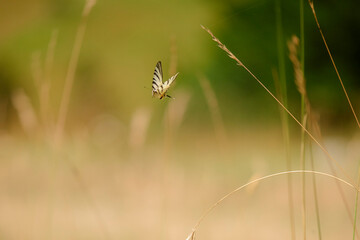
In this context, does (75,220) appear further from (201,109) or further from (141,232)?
(201,109)

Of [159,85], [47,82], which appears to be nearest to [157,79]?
[159,85]

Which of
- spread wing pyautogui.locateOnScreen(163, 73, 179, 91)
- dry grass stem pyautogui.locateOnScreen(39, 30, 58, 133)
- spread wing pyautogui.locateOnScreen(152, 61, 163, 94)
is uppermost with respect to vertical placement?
dry grass stem pyautogui.locateOnScreen(39, 30, 58, 133)

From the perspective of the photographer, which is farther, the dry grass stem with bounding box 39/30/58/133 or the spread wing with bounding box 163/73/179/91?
the dry grass stem with bounding box 39/30/58/133

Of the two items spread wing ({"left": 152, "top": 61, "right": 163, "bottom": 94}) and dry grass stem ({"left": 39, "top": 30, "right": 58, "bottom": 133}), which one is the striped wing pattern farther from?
dry grass stem ({"left": 39, "top": 30, "right": 58, "bottom": 133})

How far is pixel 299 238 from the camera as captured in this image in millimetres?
2068

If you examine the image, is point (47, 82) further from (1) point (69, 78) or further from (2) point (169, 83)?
(2) point (169, 83)

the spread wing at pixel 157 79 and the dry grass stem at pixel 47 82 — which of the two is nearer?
the spread wing at pixel 157 79

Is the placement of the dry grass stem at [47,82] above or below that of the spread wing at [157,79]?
above

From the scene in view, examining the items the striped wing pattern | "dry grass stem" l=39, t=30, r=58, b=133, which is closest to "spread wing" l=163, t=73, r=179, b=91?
the striped wing pattern

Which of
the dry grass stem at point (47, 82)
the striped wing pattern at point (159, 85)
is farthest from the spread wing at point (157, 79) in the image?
the dry grass stem at point (47, 82)

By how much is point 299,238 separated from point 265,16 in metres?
3.83

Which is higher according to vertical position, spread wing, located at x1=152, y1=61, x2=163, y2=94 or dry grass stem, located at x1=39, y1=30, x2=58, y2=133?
dry grass stem, located at x1=39, y1=30, x2=58, y2=133

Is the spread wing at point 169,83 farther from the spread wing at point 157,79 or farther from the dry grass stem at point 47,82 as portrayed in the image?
the dry grass stem at point 47,82

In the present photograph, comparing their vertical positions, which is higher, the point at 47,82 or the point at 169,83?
the point at 47,82
